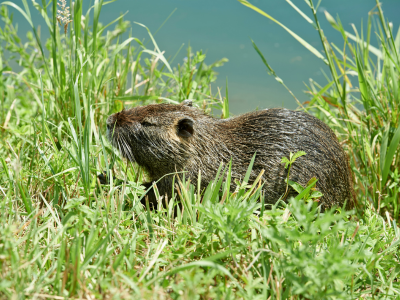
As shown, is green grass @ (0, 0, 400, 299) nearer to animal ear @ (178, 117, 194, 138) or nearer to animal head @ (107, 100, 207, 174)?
animal head @ (107, 100, 207, 174)

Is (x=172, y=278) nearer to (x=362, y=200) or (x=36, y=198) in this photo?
(x=36, y=198)

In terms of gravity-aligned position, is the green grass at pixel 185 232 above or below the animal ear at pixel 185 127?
below

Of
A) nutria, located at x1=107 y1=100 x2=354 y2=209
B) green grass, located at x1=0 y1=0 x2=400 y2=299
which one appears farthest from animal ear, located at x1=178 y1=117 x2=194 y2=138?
green grass, located at x1=0 y1=0 x2=400 y2=299

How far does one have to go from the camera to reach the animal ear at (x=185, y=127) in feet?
10.4

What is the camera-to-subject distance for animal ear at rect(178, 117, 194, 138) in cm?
316

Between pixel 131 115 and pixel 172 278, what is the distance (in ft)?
5.85

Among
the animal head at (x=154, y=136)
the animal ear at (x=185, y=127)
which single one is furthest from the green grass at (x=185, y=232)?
the animal ear at (x=185, y=127)

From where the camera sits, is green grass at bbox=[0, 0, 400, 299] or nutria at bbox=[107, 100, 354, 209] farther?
nutria at bbox=[107, 100, 354, 209]

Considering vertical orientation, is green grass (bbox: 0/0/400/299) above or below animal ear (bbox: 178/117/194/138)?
below

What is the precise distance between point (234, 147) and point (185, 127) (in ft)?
1.63

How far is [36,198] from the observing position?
263 cm

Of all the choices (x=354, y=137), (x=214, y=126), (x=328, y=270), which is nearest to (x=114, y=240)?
(x=328, y=270)

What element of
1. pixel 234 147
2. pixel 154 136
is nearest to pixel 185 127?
pixel 154 136

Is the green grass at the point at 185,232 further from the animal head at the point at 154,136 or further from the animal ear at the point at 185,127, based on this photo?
the animal ear at the point at 185,127
